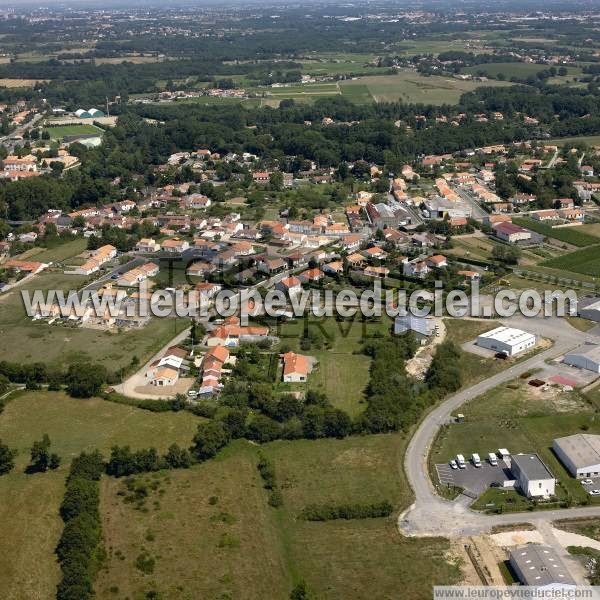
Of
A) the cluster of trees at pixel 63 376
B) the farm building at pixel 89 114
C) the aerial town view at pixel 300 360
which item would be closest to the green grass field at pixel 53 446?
the aerial town view at pixel 300 360

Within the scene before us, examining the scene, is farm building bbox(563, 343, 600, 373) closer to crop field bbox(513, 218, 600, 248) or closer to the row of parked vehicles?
the row of parked vehicles

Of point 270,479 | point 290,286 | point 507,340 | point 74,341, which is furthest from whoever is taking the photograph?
point 290,286

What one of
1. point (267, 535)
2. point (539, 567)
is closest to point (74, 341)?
point (267, 535)

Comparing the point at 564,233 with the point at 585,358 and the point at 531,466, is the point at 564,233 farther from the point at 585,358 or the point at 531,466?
the point at 531,466

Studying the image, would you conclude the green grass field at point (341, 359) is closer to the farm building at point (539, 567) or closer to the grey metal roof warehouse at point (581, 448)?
the grey metal roof warehouse at point (581, 448)

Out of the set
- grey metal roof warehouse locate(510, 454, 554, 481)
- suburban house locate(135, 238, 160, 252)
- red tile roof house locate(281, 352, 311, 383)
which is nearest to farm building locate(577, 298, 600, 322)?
grey metal roof warehouse locate(510, 454, 554, 481)
